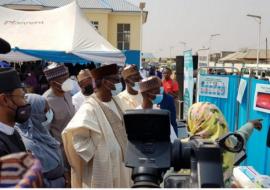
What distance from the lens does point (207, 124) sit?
2408 millimetres

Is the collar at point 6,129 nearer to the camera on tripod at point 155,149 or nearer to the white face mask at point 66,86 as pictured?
the camera on tripod at point 155,149

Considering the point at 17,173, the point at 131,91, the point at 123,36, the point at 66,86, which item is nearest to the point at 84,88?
the point at 131,91

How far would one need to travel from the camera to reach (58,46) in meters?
8.53

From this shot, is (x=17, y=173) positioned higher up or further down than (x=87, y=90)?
higher up

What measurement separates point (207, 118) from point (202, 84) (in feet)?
19.0

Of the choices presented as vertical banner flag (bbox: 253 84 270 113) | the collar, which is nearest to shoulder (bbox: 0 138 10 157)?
the collar

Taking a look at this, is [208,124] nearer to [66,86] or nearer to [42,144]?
[42,144]

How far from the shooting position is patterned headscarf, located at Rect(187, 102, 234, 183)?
7.79 feet

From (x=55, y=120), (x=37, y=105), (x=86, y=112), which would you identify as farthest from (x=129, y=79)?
(x=86, y=112)

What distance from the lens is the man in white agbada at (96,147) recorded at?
3.06 meters


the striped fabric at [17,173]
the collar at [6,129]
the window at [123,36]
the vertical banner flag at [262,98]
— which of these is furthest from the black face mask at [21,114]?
the window at [123,36]

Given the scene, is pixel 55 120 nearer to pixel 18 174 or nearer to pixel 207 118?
pixel 207 118

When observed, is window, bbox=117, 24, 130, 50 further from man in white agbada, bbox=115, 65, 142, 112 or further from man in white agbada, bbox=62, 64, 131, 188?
man in white agbada, bbox=62, 64, 131, 188

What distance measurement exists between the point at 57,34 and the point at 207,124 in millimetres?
6824
